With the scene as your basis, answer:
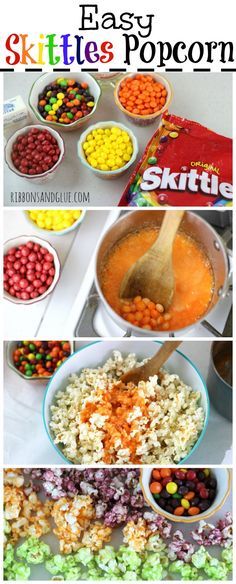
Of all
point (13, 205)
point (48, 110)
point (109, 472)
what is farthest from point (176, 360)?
point (48, 110)

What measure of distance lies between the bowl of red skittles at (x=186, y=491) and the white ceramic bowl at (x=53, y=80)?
25.8 inches

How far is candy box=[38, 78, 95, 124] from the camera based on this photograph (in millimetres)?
1189

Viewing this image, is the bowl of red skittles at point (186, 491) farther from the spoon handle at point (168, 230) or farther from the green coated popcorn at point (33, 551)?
the spoon handle at point (168, 230)

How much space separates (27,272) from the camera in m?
1.15

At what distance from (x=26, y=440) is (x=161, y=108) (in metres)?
0.67

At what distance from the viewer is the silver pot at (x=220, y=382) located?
1176 millimetres

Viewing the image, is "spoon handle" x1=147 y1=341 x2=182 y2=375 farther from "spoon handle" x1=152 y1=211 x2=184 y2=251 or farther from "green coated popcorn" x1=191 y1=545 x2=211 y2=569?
"green coated popcorn" x1=191 y1=545 x2=211 y2=569

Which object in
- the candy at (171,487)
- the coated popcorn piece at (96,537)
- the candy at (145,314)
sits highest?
the candy at (145,314)

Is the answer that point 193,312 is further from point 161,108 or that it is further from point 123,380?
point 161,108

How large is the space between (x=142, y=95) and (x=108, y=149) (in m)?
0.12

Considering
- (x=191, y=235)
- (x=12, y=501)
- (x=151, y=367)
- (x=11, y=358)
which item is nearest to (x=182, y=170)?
(x=191, y=235)

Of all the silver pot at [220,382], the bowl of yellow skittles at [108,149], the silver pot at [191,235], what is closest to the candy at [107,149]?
the bowl of yellow skittles at [108,149]

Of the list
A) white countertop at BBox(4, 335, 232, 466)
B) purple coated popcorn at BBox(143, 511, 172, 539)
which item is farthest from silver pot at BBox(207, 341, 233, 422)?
purple coated popcorn at BBox(143, 511, 172, 539)

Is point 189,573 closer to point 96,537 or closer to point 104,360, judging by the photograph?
point 96,537
